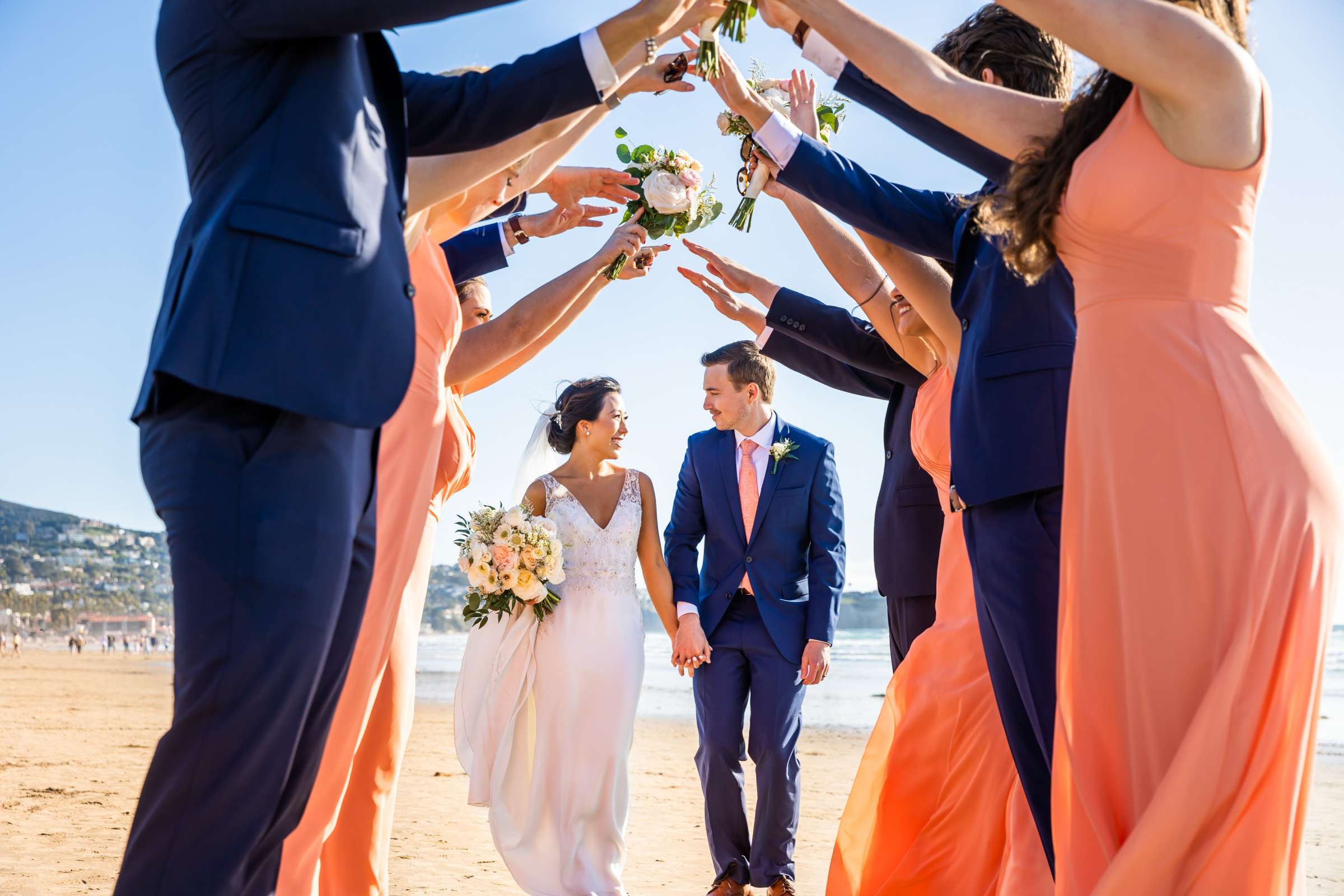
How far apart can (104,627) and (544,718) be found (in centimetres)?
6616

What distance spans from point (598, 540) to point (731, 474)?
0.97 meters

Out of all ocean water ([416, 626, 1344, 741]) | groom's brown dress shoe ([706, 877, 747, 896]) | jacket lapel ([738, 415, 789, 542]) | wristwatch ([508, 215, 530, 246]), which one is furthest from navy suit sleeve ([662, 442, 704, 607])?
ocean water ([416, 626, 1344, 741])

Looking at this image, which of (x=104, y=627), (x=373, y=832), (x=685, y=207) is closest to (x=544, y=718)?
(x=373, y=832)

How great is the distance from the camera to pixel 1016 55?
11.7 ft

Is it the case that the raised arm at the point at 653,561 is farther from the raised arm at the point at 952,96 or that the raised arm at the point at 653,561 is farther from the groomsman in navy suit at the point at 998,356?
the raised arm at the point at 952,96

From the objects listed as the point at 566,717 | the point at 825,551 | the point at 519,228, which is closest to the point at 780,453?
the point at 825,551

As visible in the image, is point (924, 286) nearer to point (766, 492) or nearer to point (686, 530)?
point (766, 492)

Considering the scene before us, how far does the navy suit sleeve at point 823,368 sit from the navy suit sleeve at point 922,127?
8.01ft

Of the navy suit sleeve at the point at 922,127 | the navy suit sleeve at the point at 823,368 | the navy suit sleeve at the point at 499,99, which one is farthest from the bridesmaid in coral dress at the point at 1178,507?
the navy suit sleeve at the point at 823,368

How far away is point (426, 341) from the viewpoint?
341 centimetres

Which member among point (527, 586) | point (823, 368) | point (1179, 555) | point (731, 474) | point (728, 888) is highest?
point (823, 368)

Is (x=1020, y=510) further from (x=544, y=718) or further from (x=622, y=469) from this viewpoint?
(x=622, y=469)

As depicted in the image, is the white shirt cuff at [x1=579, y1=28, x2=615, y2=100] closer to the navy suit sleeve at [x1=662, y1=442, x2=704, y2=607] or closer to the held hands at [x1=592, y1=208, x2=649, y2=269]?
the held hands at [x1=592, y1=208, x2=649, y2=269]

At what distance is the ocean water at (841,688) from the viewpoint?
60.4 ft
